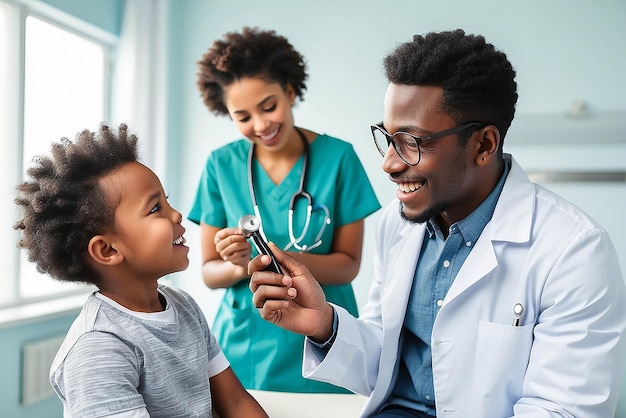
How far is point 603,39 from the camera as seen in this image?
302cm

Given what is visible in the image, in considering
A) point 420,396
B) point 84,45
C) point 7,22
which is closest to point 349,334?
point 420,396

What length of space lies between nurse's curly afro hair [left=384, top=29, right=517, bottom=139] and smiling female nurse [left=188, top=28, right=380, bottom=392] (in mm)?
628

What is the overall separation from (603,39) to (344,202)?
75.8 inches

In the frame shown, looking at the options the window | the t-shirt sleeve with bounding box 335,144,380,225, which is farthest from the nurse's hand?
the window

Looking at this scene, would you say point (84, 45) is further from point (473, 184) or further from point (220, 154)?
point (473, 184)

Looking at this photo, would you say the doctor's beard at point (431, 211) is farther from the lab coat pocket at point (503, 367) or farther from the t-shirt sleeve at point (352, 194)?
the t-shirt sleeve at point (352, 194)

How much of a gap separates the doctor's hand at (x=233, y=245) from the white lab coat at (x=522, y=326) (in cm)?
36

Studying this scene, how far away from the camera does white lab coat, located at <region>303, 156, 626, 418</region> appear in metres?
1.10

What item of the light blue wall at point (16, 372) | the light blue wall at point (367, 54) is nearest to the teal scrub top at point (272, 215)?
the light blue wall at point (16, 372)

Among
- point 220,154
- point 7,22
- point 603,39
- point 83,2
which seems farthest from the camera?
point 603,39

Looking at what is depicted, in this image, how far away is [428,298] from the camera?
1359 mm

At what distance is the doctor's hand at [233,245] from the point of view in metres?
1.56

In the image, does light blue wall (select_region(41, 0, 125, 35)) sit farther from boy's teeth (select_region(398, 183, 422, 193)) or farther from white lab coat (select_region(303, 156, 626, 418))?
white lab coat (select_region(303, 156, 626, 418))

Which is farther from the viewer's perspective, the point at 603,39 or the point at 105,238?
the point at 603,39
